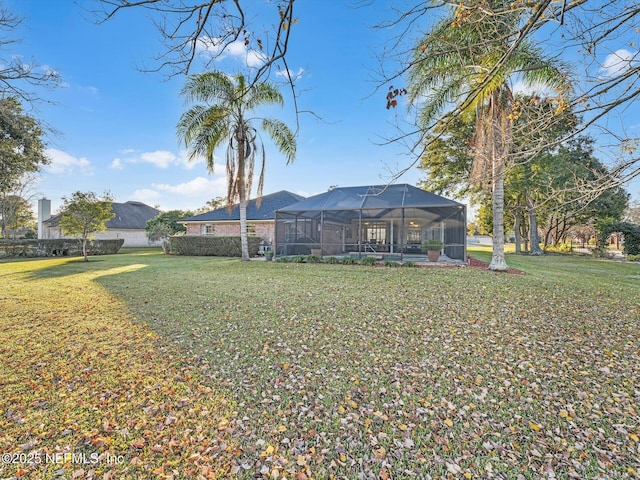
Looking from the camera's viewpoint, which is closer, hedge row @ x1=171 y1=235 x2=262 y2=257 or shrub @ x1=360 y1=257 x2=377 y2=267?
shrub @ x1=360 y1=257 x2=377 y2=267

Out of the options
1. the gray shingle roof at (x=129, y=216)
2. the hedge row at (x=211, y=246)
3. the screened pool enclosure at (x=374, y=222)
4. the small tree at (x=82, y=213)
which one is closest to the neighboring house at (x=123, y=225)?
the gray shingle roof at (x=129, y=216)

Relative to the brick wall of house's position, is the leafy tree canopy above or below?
above

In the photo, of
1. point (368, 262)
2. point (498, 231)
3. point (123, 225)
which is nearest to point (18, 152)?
point (368, 262)

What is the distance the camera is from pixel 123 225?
32.9 m

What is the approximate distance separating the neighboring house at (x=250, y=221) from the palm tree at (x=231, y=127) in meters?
7.49

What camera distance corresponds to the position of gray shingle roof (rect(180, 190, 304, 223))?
22.5 meters

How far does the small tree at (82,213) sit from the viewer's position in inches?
627

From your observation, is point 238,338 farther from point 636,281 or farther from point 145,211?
A: point 145,211

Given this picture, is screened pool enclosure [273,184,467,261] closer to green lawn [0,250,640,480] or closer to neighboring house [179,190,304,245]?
neighboring house [179,190,304,245]

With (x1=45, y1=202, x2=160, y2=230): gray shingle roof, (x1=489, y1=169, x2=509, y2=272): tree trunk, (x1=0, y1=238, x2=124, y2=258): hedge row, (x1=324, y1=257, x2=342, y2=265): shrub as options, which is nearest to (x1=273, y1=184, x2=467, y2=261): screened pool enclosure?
(x1=324, y1=257, x2=342, y2=265): shrub

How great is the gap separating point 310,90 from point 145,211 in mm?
40513

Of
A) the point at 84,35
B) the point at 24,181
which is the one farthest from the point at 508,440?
the point at 24,181

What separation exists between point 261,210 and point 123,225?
19.3 meters

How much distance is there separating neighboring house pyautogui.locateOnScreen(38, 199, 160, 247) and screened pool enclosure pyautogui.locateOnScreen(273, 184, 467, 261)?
77.4 ft
